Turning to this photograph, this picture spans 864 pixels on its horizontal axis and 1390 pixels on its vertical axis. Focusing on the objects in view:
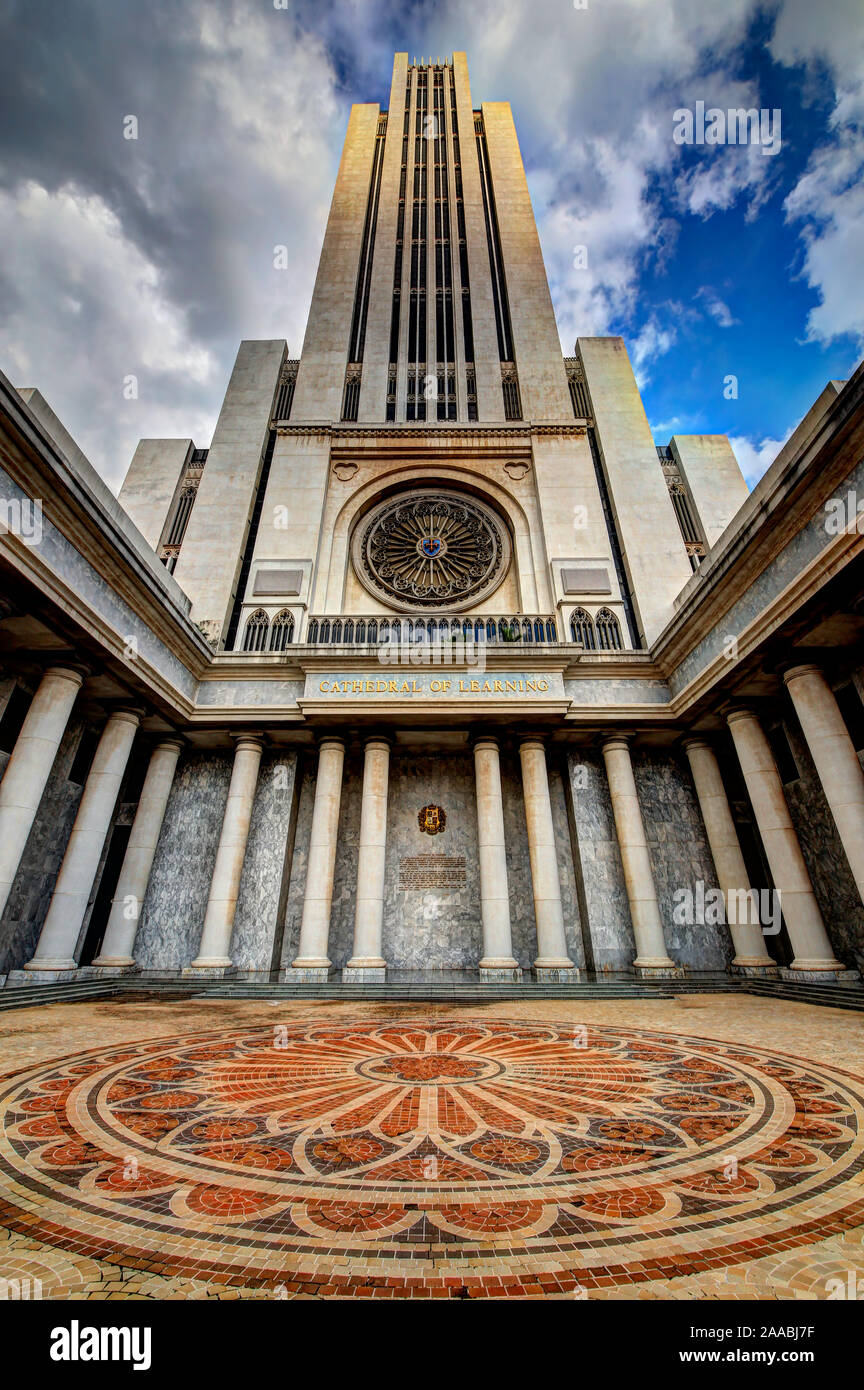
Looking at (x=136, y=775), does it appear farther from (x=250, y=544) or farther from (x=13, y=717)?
(x=250, y=544)

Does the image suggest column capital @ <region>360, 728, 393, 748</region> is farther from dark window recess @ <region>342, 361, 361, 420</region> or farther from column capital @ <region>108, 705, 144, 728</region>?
dark window recess @ <region>342, 361, 361, 420</region>

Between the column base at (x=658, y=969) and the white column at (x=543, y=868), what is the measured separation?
5.74 ft

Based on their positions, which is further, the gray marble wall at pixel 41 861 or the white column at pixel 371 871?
the white column at pixel 371 871

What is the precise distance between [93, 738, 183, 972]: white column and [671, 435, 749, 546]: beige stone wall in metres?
20.8

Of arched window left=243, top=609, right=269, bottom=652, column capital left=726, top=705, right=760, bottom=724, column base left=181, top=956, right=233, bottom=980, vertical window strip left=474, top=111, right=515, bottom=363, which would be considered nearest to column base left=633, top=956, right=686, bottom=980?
column capital left=726, top=705, right=760, bottom=724

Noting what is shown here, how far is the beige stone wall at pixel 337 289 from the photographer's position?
2148 cm

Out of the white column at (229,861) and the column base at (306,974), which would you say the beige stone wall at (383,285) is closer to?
the white column at (229,861)

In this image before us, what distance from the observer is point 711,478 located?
2272cm

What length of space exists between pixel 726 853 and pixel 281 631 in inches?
533

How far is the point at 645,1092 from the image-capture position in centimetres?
431

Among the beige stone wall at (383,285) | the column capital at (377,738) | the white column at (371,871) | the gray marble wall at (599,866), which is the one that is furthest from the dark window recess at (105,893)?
the beige stone wall at (383,285)

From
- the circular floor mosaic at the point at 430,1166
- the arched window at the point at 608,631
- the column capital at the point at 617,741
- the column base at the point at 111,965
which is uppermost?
the arched window at the point at 608,631

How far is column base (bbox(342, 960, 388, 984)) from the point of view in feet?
38.8

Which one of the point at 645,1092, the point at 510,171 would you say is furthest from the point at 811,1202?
the point at 510,171
